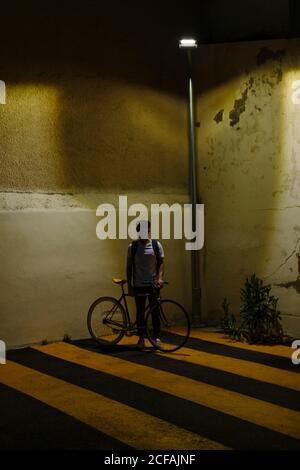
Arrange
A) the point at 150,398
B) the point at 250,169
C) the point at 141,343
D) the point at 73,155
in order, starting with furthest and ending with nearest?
the point at 250,169 → the point at 73,155 → the point at 141,343 → the point at 150,398

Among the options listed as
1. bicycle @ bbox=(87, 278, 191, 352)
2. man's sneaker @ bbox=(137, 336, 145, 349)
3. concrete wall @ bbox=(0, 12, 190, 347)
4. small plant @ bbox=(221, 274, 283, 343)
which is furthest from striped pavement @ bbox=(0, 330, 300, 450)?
concrete wall @ bbox=(0, 12, 190, 347)

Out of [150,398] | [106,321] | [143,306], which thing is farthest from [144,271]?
[150,398]

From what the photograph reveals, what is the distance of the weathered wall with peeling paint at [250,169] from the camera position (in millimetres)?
11211

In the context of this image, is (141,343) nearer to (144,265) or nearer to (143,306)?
(143,306)

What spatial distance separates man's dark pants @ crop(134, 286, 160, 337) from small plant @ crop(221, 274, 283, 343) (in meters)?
1.77

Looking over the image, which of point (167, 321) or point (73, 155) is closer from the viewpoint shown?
point (167, 321)

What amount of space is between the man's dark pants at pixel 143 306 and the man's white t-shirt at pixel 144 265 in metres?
0.14

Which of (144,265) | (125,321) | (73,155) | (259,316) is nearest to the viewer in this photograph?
(144,265)

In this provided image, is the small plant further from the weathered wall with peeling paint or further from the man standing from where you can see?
the man standing

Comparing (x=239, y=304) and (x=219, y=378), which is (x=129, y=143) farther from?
(x=219, y=378)

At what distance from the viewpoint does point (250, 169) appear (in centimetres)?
1192

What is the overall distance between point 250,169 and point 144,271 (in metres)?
3.21

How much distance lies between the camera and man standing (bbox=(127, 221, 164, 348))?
1049 cm

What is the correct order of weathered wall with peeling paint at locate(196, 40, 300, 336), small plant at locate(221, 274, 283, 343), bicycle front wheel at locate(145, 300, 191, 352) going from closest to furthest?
bicycle front wheel at locate(145, 300, 191, 352) → small plant at locate(221, 274, 283, 343) → weathered wall with peeling paint at locate(196, 40, 300, 336)
